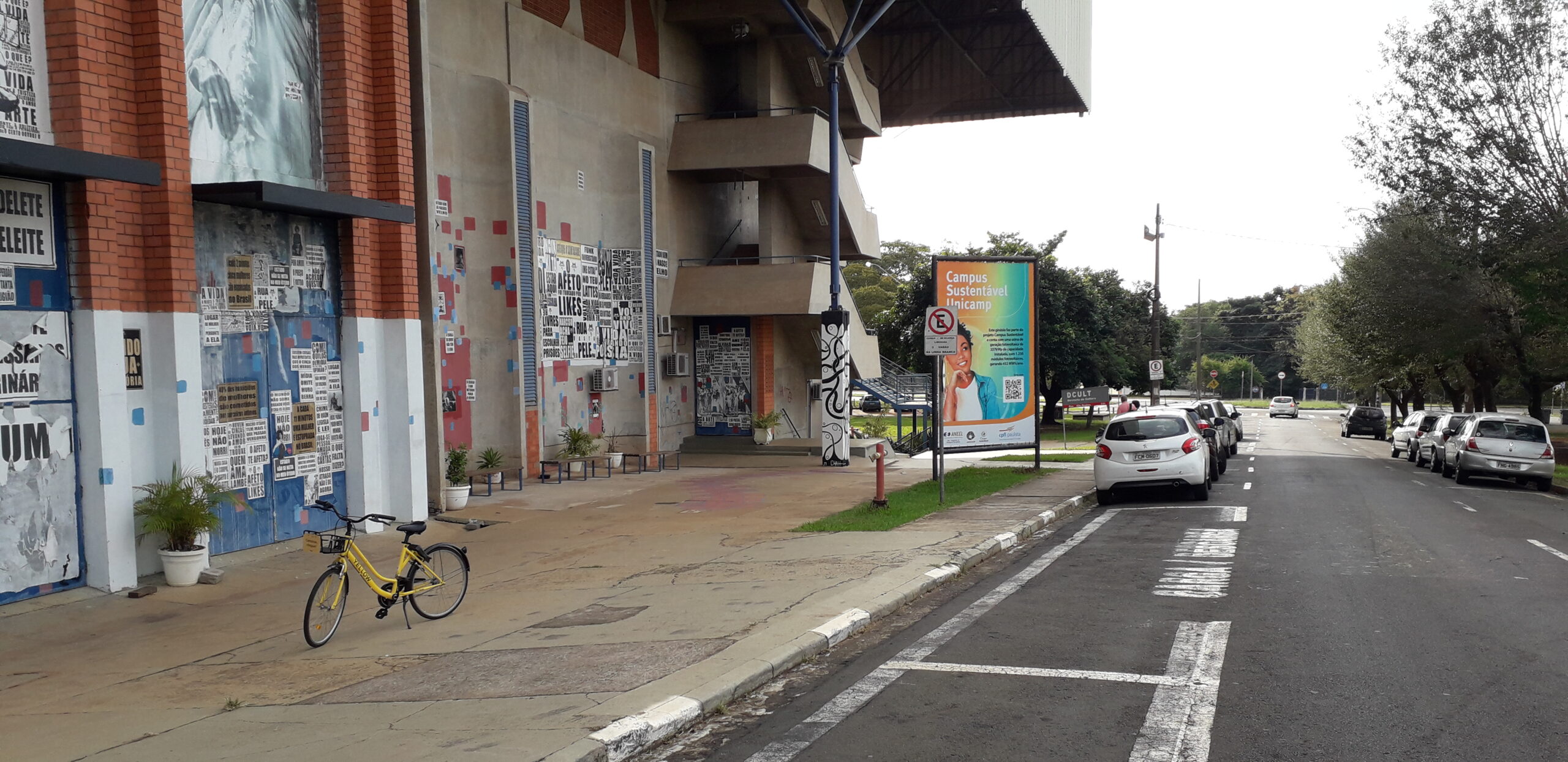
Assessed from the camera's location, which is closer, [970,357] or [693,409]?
[970,357]

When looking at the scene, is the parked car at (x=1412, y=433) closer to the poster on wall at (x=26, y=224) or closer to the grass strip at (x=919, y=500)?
the grass strip at (x=919, y=500)

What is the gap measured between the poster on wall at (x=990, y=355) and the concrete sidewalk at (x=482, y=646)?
7852 millimetres

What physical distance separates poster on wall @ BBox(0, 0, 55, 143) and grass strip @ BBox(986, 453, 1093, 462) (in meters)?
22.0

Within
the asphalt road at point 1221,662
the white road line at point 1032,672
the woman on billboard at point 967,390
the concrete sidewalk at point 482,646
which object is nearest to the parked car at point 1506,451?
the woman on billboard at point 967,390

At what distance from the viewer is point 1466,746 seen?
17.8 feet

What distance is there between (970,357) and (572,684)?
1652 centimetres

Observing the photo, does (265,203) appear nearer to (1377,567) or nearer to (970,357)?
(1377,567)

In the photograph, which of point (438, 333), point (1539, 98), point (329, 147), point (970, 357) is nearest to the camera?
point (329, 147)

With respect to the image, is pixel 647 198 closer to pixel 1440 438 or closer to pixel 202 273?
pixel 202 273

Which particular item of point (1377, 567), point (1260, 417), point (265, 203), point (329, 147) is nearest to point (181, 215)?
point (265, 203)

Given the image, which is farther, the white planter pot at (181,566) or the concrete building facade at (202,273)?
the white planter pot at (181,566)

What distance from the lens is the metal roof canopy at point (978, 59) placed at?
30875mm

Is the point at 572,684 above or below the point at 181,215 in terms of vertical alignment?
below

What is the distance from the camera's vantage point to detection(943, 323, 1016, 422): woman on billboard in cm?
2223
